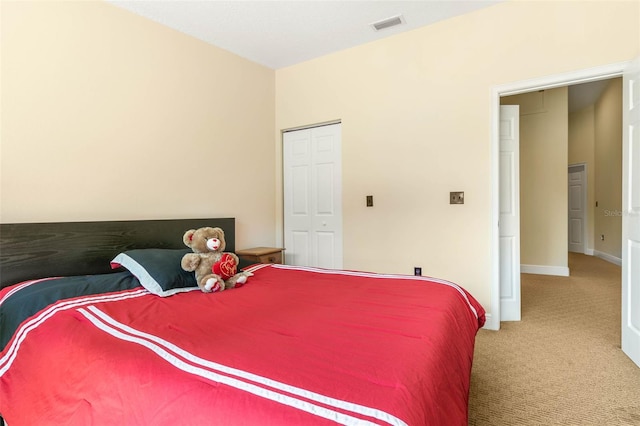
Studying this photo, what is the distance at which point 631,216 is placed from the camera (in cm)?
230

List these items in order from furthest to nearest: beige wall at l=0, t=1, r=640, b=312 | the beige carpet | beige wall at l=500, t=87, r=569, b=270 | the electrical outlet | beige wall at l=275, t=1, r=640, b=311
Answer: beige wall at l=500, t=87, r=569, b=270
the electrical outlet
beige wall at l=275, t=1, r=640, b=311
beige wall at l=0, t=1, r=640, b=312
the beige carpet

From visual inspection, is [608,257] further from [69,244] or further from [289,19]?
[69,244]

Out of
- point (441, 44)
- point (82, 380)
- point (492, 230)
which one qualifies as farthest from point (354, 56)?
point (82, 380)

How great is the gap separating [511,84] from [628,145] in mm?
939

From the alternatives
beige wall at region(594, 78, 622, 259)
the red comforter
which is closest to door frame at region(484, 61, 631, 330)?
the red comforter

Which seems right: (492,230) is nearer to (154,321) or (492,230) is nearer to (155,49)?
(154,321)

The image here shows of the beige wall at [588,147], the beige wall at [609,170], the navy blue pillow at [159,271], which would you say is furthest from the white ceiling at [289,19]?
the beige wall at [588,147]

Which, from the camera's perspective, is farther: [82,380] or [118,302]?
[118,302]

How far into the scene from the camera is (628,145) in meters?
2.34

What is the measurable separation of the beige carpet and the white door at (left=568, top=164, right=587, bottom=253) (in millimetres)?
3874

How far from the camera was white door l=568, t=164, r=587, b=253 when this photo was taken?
675 centimetres

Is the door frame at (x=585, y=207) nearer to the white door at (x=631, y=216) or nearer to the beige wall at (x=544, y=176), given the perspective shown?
the beige wall at (x=544, y=176)

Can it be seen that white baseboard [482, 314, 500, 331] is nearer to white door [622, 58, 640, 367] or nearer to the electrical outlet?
white door [622, 58, 640, 367]

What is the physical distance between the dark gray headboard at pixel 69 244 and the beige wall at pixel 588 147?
7670 millimetres
